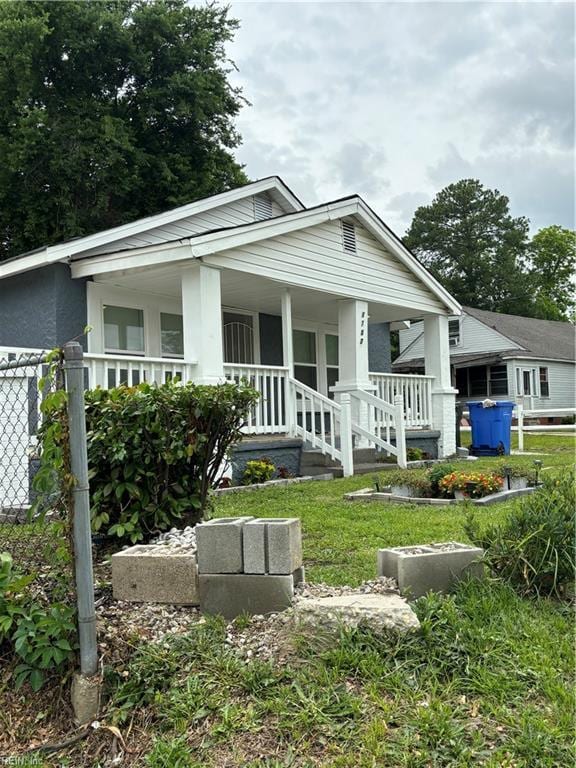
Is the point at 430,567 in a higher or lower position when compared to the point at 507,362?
lower

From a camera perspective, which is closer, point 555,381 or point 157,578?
point 157,578

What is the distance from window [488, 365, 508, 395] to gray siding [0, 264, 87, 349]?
25.1 m

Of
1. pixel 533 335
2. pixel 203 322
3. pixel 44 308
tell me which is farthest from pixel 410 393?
pixel 533 335

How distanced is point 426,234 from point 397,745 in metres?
52.1

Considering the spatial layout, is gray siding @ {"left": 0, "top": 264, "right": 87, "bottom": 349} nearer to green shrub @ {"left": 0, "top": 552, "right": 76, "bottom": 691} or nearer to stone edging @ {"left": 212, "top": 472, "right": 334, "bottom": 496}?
stone edging @ {"left": 212, "top": 472, "right": 334, "bottom": 496}

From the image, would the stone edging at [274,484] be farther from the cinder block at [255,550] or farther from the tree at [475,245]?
the tree at [475,245]

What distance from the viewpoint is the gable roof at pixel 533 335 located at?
31.8 m

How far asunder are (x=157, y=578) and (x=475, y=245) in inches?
1986

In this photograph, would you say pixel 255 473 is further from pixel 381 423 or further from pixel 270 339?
pixel 270 339

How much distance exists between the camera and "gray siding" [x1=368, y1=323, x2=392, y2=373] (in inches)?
623

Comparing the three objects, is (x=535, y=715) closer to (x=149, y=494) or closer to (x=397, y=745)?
(x=397, y=745)

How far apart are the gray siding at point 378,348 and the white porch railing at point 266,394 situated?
19.1 ft

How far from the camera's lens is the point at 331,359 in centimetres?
1488

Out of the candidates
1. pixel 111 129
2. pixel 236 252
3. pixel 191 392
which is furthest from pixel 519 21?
pixel 111 129
